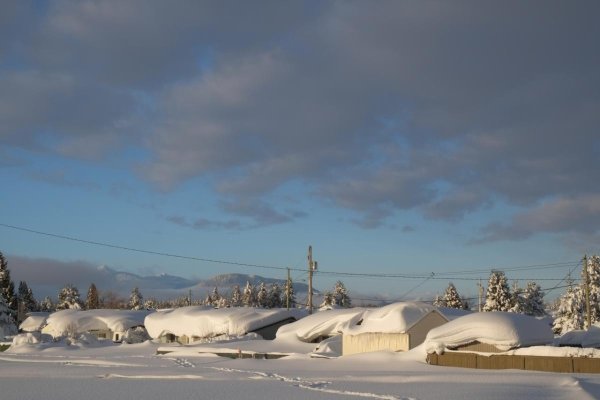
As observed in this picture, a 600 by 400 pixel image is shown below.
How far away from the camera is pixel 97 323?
7294 centimetres

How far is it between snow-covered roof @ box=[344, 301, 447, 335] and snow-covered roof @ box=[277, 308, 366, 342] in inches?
258

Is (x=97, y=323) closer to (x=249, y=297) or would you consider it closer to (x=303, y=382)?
(x=303, y=382)

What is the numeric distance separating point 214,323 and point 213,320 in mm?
303

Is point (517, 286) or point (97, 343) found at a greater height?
point (517, 286)

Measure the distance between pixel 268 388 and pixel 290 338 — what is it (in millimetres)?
25347

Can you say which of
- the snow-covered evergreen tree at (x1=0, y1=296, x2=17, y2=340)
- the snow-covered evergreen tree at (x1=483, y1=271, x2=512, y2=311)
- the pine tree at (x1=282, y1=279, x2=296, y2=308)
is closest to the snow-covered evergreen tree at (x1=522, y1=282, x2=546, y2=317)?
the snow-covered evergreen tree at (x1=483, y1=271, x2=512, y2=311)

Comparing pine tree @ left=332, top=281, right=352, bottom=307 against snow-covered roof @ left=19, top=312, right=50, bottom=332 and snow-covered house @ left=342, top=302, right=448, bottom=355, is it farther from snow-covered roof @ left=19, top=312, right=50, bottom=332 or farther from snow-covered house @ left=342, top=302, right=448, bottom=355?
snow-covered house @ left=342, top=302, right=448, bottom=355

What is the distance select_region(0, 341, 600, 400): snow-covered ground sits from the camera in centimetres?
1983

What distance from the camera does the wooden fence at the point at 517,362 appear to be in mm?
26891

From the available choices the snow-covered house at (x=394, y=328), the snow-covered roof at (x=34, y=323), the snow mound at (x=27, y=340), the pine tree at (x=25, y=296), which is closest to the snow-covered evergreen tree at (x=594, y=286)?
the snow-covered house at (x=394, y=328)

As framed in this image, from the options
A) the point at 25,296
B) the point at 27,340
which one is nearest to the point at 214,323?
the point at 27,340

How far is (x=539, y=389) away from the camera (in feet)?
68.0

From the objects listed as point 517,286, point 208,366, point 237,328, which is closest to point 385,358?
point 208,366

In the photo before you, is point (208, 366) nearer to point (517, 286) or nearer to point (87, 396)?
point (87, 396)
